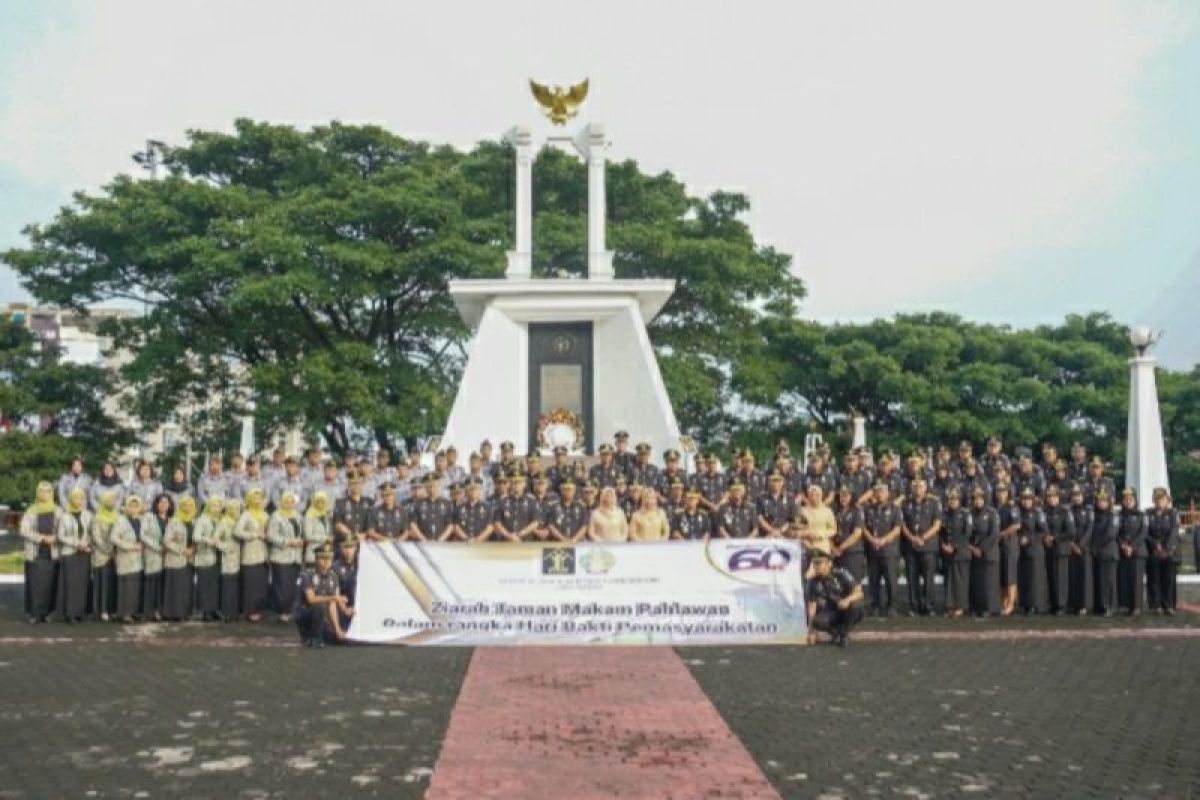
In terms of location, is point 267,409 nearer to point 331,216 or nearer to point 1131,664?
point 331,216

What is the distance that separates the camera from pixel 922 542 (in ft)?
42.5

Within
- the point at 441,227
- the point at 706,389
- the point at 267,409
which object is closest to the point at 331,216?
the point at 441,227

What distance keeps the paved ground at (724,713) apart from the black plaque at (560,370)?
1017 centimetres

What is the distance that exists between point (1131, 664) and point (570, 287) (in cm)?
1277

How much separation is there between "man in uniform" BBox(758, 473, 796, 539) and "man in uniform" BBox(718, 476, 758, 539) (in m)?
0.11

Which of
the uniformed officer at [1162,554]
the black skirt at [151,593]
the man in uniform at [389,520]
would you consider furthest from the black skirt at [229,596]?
the uniformed officer at [1162,554]

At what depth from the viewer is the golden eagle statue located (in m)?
23.5

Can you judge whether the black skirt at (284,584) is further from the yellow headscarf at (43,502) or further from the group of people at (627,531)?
the yellow headscarf at (43,502)

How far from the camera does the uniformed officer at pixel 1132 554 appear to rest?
521 inches

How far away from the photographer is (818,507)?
12344 mm

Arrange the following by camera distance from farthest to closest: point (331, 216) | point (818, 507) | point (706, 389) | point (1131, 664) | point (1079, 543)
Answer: point (706, 389)
point (331, 216)
point (1079, 543)
point (818, 507)
point (1131, 664)

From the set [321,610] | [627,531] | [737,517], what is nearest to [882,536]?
[737,517]

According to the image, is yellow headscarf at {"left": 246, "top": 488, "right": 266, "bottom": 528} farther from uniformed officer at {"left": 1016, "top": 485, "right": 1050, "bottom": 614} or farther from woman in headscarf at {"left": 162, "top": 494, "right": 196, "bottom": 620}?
uniformed officer at {"left": 1016, "top": 485, "right": 1050, "bottom": 614}

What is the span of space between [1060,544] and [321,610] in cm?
821
